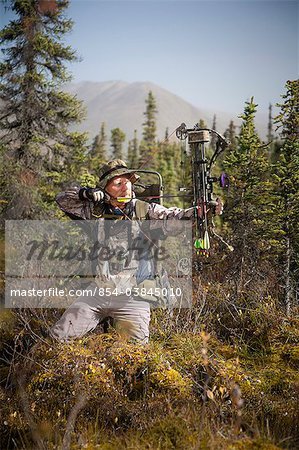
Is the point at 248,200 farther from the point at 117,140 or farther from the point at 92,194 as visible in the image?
the point at 117,140

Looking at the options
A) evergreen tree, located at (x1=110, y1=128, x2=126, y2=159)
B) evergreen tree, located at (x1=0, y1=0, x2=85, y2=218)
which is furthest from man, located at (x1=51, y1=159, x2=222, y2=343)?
evergreen tree, located at (x1=110, y1=128, x2=126, y2=159)

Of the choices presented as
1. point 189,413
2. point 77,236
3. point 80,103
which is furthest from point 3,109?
point 189,413

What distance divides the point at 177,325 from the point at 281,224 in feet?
10.6

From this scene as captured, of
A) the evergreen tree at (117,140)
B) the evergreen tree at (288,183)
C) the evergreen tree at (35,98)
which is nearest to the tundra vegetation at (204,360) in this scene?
the evergreen tree at (288,183)

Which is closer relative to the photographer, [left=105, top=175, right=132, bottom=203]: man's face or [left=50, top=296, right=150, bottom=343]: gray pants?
[left=50, top=296, right=150, bottom=343]: gray pants

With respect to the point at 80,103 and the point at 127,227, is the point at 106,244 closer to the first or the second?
the point at 127,227

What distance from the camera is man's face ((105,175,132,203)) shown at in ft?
16.4

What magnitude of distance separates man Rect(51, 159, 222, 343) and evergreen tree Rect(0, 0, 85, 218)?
32.3 feet

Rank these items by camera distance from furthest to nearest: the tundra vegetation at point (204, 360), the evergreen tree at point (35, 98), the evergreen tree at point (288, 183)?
1. the evergreen tree at point (35, 98)
2. the evergreen tree at point (288, 183)
3. the tundra vegetation at point (204, 360)

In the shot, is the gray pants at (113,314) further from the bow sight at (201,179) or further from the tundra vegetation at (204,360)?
the bow sight at (201,179)

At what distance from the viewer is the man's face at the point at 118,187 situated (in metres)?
4.99

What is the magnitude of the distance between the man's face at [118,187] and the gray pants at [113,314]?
53.2 inches

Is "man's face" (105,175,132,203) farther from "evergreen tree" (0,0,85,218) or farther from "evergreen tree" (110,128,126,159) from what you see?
"evergreen tree" (110,128,126,159)

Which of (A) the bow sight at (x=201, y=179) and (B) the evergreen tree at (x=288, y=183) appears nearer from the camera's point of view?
(A) the bow sight at (x=201, y=179)
